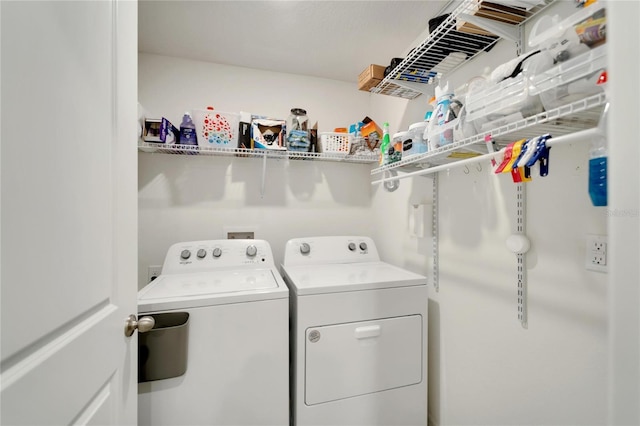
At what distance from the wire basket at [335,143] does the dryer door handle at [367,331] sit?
46.7 inches

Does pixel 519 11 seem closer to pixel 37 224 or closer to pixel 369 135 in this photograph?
pixel 369 135

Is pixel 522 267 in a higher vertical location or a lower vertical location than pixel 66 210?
lower

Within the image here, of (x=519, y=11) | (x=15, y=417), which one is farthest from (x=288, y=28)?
(x=15, y=417)

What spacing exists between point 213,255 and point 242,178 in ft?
2.15

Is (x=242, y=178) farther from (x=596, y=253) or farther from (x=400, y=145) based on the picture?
(x=596, y=253)

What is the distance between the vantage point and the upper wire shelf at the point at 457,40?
0.98 meters

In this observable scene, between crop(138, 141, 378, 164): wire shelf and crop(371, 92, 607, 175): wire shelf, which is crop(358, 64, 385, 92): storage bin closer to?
crop(138, 141, 378, 164): wire shelf

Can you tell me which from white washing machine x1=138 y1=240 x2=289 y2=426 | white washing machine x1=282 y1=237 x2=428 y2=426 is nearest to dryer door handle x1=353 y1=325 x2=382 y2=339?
white washing machine x1=282 y1=237 x2=428 y2=426

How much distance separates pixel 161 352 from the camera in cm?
106

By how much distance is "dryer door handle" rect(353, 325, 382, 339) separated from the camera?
130cm

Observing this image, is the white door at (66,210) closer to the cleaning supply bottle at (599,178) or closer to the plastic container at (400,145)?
the cleaning supply bottle at (599,178)

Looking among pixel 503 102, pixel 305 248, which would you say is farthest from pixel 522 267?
pixel 305 248

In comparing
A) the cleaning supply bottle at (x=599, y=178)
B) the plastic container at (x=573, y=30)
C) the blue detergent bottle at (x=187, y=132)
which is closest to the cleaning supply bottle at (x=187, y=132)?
the blue detergent bottle at (x=187, y=132)

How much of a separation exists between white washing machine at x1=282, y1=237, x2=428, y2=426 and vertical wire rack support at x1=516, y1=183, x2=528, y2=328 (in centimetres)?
43
